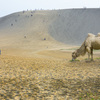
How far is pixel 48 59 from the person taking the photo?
45.0ft

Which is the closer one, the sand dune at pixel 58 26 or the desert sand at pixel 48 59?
the desert sand at pixel 48 59

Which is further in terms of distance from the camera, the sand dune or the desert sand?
the sand dune

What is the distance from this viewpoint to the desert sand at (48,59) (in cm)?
477

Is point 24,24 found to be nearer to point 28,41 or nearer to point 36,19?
point 36,19

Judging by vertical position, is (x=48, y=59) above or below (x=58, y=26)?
below

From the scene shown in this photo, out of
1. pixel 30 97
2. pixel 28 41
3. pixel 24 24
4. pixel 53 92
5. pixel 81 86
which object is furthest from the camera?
pixel 24 24

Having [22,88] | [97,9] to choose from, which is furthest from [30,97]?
[97,9]

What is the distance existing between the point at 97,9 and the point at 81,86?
5941cm

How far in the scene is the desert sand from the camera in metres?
4.77

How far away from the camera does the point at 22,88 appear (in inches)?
196

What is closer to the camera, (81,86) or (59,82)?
(81,86)

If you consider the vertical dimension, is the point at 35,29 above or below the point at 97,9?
below

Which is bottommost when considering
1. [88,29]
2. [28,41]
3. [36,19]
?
[28,41]

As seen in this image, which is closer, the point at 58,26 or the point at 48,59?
the point at 48,59
